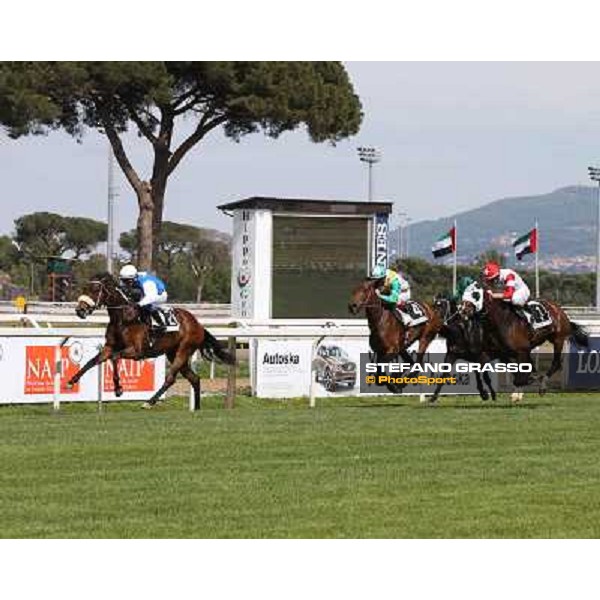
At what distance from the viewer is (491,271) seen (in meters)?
17.8

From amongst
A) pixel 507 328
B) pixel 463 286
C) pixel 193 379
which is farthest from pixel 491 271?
pixel 193 379

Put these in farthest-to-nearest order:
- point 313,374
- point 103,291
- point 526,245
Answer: point 526,245
point 313,374
point 103,291

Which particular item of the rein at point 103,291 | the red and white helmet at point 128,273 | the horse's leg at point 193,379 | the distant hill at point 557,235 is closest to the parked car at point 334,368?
the horse's leg at point 193,379

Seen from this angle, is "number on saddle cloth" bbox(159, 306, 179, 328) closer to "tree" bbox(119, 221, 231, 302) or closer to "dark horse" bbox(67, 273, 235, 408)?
"dark horse" bbox(67, 273, 235, 408)

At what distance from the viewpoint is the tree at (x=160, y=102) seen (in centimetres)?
3444

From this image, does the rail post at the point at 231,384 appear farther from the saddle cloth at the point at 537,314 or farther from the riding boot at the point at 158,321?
the saddle cloth at the point at 537,314

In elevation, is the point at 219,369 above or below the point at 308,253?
below

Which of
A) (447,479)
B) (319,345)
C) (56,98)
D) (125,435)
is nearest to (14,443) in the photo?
(125,435)

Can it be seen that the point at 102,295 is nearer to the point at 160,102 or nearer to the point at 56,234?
the point at 160,102

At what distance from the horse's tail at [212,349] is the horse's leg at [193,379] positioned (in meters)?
0.32

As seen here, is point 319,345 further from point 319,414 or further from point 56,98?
point 56,98

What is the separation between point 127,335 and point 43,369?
2372 mm

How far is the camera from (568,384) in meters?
23.7

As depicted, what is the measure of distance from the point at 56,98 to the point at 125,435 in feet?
76.9
